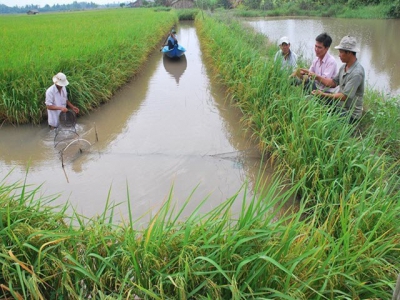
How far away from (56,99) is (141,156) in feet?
5.46

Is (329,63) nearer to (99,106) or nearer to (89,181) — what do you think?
(89,181)

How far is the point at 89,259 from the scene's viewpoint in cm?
192

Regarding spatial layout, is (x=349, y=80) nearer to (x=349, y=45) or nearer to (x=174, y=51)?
(x=349, y=45)

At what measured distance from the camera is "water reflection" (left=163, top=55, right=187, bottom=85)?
9.47 metres

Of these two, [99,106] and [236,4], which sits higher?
[236,4]

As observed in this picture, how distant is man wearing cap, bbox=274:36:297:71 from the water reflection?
383cm

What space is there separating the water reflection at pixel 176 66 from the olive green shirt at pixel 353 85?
5.30 meters

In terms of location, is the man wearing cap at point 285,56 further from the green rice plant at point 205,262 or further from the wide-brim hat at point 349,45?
the green rice plant at point 205,262

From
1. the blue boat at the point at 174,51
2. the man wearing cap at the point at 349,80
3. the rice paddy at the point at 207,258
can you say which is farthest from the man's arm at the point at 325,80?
the blue boat at the point at 174,51

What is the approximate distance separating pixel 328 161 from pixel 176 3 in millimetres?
45272

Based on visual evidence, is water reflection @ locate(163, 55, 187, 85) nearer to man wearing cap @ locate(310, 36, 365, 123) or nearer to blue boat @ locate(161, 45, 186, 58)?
blue boat @ locate(161, 45, 186, 58)

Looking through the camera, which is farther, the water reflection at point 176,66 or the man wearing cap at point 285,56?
the water reflection at point 176,66

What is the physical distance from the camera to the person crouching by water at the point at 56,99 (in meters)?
4.60

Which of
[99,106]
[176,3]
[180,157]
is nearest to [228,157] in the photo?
[180,157]
